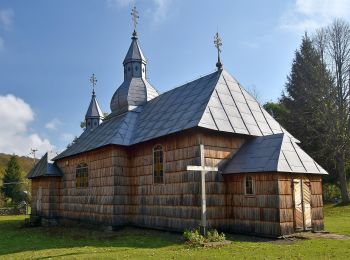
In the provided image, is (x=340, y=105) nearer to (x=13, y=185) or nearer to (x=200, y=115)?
(x=200, y=115)

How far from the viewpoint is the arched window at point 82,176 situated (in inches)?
853

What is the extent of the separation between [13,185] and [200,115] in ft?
144

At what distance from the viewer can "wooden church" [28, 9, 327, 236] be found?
46.1 ft

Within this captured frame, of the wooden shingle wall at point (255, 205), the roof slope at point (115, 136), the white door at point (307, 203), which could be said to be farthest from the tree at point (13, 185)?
the white door at point (307, 203)

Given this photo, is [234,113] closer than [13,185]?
Yes

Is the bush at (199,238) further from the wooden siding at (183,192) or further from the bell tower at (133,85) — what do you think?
the bell tower at (133,85)

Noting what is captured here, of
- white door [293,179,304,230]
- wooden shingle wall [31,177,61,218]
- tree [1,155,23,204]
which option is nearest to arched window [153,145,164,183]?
white door [293,179,304,230]

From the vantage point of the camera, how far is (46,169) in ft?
82.6

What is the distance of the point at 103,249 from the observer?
12.3 metres

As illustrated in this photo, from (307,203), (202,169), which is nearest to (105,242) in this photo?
(202,169)

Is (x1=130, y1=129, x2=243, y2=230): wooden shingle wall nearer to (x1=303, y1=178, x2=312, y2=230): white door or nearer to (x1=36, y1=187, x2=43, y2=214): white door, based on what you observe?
(x1=303, y1=178, x2=312, y2=230): white door

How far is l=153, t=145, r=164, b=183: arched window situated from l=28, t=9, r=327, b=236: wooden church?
5 cm

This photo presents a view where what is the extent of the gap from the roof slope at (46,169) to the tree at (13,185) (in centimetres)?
2304

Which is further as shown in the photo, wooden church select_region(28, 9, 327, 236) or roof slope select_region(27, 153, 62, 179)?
roof slope select_region(27, 153, 62, 179)
